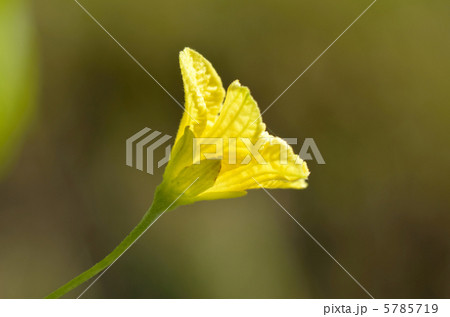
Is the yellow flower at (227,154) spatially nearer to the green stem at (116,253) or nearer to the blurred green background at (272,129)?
the green stem at (116,253)

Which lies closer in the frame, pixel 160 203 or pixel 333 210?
pixel 160 203

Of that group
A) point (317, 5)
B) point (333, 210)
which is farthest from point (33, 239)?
point (317, 5)
